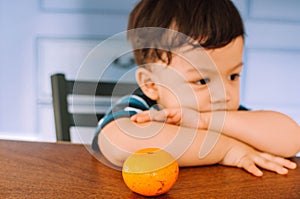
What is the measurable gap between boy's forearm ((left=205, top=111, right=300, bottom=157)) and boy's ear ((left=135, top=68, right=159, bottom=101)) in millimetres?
168

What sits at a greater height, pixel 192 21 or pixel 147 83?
pixel 192 21

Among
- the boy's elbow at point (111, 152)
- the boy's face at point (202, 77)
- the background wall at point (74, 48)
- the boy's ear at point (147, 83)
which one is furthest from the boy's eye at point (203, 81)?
the background wall at point (74, 48)

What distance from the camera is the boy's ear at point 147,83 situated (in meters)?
0.82

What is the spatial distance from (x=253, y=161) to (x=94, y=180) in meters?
0.28

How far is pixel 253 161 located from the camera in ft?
2.13

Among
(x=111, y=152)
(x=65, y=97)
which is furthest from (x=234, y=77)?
(x=65, y=97)

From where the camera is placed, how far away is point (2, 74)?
213 cm

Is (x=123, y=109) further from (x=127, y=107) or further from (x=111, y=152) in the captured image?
(x=111, y=152)

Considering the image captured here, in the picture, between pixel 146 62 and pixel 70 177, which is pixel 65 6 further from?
pixel 70 177

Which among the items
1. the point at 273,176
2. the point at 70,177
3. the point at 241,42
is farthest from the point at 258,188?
the point at 241,42

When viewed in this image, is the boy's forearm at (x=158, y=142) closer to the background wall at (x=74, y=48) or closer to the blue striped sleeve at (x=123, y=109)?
the blue striped sleeve at (x=123, y=109)

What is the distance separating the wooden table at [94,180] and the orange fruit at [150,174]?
0.02 meters

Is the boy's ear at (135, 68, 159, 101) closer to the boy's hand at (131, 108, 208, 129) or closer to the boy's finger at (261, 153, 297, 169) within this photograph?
the boy's hand at (131, 108, 208, 129)

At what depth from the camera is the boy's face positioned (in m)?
0.73
